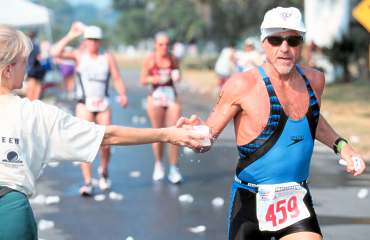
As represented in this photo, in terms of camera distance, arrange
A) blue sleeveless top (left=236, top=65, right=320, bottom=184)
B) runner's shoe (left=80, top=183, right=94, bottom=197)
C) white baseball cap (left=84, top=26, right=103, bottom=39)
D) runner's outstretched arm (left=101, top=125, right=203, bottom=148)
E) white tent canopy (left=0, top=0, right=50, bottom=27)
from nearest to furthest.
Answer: runner's outstretched arm (left=101, top=125, right=203, bottom=148), blue sleeveless top (left=236, top=65, right=320, bottom=184), runner's shoe (left=80, top=183, right=94, bottom=197), white baseball cap (left=84, top=26, right=103, bottom=39), white tent canopy (left=0, top=0, right=50, bottom=27)

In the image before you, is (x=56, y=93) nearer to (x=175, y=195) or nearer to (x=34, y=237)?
(x=175, y=195)

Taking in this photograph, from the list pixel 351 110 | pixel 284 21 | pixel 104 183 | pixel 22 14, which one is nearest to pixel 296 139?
pixel 284 21

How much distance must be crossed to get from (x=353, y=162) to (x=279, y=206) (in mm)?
555

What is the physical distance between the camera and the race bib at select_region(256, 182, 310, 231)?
4281mm

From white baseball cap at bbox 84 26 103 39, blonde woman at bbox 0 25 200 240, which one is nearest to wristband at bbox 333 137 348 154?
blonde woman at bbox 0 25 200 240

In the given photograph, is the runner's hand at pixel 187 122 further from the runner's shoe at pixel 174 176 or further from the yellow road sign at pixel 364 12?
the yellow road sign at pixel 364 12

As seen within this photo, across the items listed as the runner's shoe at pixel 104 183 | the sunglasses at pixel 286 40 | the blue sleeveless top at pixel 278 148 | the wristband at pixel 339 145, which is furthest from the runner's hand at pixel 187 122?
the runner's shoe at pixel 104 183

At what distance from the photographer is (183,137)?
4.05 m

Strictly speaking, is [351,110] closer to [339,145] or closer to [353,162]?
[339,145]

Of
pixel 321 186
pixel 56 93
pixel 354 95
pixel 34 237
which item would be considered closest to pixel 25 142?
pixel 34 237

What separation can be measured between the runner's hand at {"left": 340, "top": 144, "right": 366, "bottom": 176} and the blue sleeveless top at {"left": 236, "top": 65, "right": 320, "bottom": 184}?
0.27 meters

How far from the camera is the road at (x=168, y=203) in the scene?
7293mm

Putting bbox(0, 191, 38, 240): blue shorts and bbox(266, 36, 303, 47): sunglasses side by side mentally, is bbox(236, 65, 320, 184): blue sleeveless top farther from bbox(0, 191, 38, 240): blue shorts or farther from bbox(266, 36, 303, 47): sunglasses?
bbox(0, 191, 38, 240): blue shorts

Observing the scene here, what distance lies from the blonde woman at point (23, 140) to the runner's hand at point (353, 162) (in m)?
1.67
